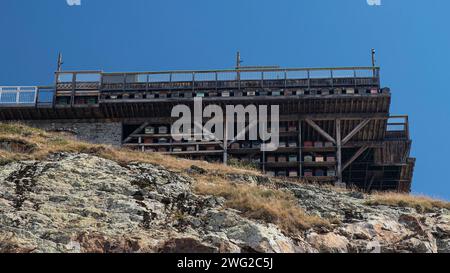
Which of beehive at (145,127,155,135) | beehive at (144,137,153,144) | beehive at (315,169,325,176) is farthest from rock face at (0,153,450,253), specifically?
beehive at (145,127,155,135)

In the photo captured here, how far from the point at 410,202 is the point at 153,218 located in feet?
30.3

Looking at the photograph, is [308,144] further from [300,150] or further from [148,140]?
[148,140]

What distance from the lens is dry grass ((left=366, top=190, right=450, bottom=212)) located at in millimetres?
27766

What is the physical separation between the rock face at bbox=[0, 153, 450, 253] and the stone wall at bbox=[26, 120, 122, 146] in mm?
17986

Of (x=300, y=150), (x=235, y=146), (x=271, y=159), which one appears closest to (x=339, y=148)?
(x=300, y=150)

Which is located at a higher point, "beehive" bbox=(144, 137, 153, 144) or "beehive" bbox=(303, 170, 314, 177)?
"beehive" bbox=(144, 137, 153, 144)

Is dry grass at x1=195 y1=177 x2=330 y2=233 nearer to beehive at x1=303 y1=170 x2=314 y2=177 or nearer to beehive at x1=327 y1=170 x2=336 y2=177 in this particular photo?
beehive at x1=303 y1=170 x2=314 y2=177

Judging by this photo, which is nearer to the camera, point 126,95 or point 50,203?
point 50,203

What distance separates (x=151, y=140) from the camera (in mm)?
45938

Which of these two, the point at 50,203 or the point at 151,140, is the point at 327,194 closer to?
the point at 50,203
